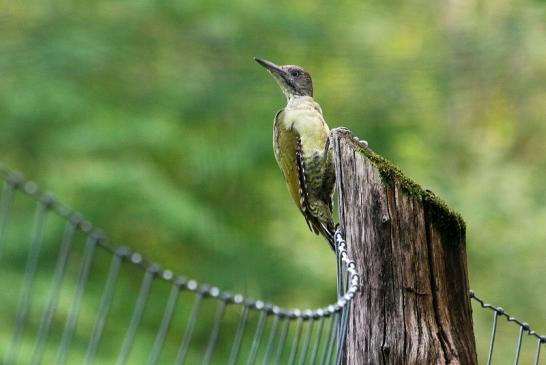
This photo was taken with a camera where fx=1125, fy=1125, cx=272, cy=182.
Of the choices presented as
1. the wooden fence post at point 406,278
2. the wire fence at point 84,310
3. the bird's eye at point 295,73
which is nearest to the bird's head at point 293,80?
the bird's eye at point 295,73

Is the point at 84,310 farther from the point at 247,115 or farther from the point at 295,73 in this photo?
the point at 295,73

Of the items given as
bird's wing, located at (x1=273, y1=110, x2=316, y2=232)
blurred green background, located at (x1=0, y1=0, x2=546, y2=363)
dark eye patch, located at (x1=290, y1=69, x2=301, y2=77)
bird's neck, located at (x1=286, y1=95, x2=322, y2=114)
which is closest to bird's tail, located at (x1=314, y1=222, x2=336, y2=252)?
bird's wing, located at (x1=273, y1=110, x2=316, y2=232)

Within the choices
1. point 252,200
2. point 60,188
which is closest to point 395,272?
point 60,188

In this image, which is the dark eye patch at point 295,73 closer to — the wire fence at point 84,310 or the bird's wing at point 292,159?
the bird's wing at point 292,159

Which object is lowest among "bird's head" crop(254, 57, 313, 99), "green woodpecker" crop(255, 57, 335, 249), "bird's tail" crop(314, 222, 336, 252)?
"bird's tail" crop(314, 222, 336, 252)

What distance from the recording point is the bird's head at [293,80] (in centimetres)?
598

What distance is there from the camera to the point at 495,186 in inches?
492

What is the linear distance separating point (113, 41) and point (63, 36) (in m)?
0.50

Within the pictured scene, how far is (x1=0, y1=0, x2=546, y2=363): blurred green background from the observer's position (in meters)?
10.4

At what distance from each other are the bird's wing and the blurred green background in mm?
4101

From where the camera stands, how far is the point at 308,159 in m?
5.49

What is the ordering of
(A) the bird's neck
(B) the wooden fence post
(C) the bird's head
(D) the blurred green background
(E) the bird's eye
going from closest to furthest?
(B) the wooden fence post, (A) the bird's neck, (C) the bird's head, (E) the bird's eye, (D) the blurred green background

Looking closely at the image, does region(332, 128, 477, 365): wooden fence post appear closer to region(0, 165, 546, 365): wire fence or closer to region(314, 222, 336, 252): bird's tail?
region(314, 222, 336, 252): bird's tail

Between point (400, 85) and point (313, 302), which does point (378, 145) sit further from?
point (313, 302)
